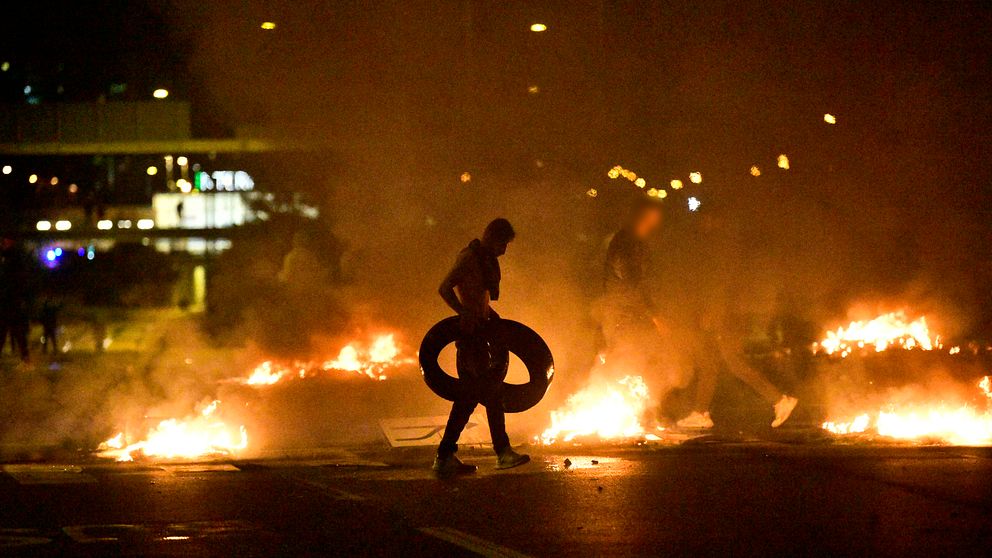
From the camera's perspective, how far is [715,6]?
12.0 metres

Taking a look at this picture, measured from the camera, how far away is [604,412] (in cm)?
871

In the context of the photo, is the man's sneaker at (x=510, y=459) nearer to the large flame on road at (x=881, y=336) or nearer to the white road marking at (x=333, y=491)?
the white road marking at (x=333, y=491)

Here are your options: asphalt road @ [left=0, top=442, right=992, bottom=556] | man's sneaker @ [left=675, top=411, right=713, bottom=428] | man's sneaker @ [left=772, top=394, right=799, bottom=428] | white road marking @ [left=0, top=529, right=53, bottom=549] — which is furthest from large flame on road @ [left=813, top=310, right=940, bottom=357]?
white road marking @ [left=0, top=529, right=53, bottom=549]

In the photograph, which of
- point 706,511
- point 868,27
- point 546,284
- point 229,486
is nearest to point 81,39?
point 546,284

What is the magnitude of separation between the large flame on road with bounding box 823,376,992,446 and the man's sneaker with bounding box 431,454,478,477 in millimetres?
3076

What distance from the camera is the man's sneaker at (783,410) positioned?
29.3 ft

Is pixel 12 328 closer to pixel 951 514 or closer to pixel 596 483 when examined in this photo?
pixel 596 483

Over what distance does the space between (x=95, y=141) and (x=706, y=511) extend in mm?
22135

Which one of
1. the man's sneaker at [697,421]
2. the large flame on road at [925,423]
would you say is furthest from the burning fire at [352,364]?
the large flame on road at [925,423]

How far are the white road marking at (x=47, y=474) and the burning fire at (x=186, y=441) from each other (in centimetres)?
52

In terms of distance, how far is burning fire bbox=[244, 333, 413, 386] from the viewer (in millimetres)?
11383

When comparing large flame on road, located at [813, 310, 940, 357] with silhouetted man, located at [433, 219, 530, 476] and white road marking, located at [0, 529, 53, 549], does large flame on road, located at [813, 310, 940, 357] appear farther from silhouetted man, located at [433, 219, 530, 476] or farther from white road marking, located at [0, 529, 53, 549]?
white road marking, located at [0, 529, 53, 549]

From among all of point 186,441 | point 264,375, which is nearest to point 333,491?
point 186,441

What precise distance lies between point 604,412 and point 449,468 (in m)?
2.15
